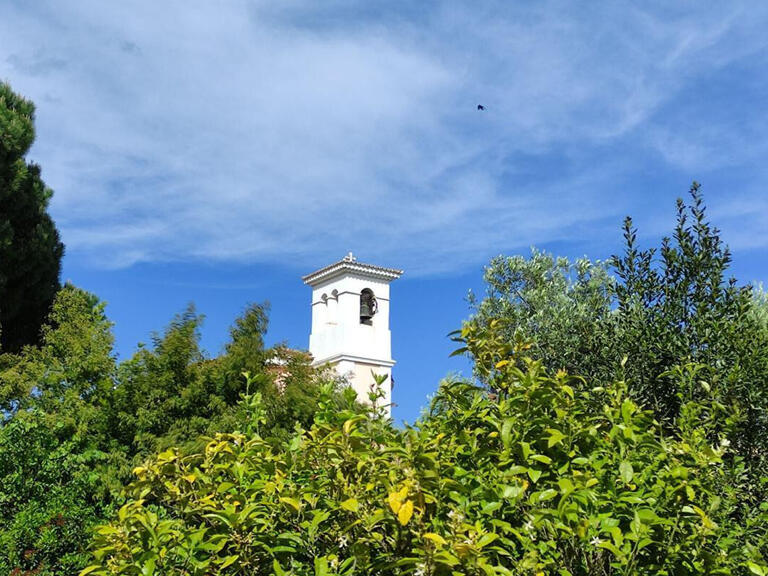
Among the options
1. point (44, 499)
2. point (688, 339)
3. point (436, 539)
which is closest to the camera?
point (436, 539)

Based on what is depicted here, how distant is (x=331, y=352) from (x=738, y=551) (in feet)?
112

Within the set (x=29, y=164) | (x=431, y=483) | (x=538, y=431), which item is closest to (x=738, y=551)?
(x=538, y=431)

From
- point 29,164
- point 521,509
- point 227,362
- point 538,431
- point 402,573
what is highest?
point 29,164

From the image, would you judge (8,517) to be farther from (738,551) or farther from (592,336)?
(738,551)

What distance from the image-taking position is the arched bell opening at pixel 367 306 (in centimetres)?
3781

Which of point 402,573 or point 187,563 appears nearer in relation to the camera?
point 402,573

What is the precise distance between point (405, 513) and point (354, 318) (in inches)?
1322

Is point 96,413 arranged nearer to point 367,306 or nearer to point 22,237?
point 22,237

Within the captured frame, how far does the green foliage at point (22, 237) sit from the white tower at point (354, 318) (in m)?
18.9

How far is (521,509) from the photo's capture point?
3350 millimetres

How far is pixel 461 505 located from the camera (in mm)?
3340

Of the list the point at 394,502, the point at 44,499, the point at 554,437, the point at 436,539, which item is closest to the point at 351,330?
the point at 44,499

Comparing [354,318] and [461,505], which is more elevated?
[354,318]

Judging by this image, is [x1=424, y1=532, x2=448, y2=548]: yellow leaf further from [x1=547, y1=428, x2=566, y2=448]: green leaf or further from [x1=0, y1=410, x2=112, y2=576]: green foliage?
[x1=0, y1=410, x2=112, y2=576]: green foliage
